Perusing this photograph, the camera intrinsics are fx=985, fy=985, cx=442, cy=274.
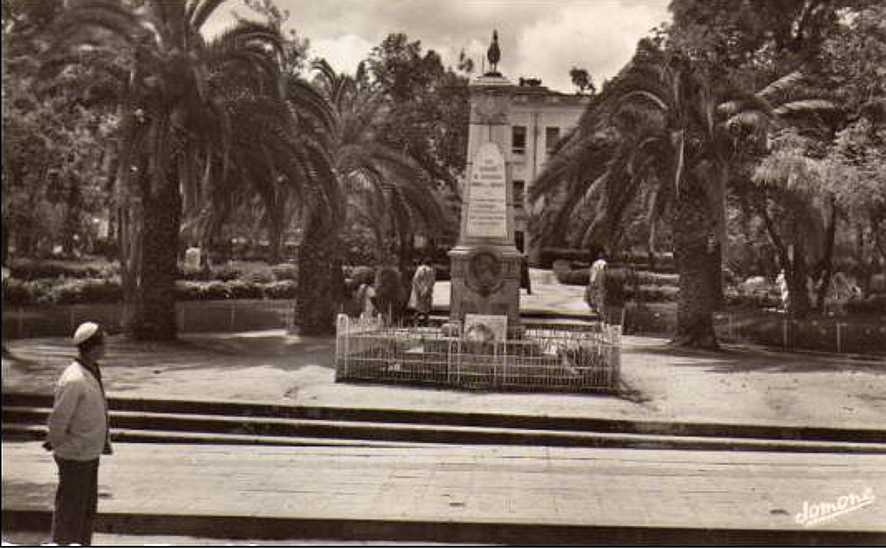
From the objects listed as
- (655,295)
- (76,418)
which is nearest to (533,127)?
(655,295)

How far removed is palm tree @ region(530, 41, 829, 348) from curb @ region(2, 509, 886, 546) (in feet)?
36.0

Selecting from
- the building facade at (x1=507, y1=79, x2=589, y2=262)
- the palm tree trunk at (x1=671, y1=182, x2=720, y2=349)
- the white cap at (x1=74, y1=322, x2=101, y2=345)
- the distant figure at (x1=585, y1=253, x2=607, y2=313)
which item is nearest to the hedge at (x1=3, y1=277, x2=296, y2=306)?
the white cap at (x1=74, y1=322, x2=101, y2=345)

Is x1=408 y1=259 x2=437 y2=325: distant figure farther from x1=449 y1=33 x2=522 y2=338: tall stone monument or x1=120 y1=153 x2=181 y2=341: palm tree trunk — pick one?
x1=120 y1=153 x2=181 y2=341: palm tree trunk

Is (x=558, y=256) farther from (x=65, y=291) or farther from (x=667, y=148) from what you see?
(x=65, y=291)

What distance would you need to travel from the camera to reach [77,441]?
5520mm

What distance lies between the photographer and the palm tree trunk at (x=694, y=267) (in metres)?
18.6

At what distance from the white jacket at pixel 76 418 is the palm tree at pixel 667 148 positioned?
13154mm

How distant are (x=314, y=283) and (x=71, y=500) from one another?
15285 mm

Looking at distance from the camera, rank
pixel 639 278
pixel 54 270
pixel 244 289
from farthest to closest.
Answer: pixel 639 278, pixel 244 289, pixel 54 270

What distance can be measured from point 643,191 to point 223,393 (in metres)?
10.9

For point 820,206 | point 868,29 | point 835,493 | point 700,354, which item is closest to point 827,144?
point 820,206

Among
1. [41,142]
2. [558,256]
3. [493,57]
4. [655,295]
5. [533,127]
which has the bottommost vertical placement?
[655,295]

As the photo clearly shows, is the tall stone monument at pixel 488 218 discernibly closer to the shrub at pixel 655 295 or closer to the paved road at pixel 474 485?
the paved road at pixel 474 485

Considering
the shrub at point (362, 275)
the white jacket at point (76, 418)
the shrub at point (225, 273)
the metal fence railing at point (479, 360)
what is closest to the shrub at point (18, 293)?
the white jacket at point (76, 418)
